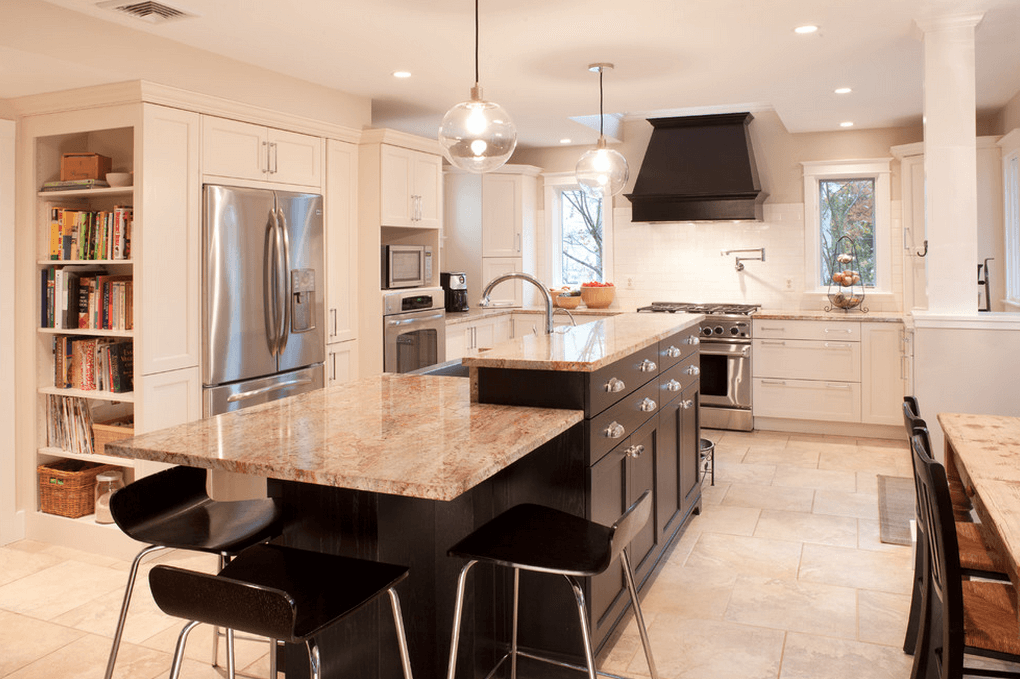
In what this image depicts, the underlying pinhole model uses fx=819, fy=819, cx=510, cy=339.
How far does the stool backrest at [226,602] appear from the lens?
4.95 ft

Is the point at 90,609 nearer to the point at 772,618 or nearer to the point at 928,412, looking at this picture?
the point at 772,618

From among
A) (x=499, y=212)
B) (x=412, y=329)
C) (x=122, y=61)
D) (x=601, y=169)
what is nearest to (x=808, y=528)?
(x=601, y=169)

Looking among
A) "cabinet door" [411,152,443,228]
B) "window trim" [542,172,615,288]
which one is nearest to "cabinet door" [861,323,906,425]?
"window trim" [542,172,615,288]

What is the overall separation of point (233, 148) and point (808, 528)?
11.8 feet

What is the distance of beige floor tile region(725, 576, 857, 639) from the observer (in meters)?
3.09

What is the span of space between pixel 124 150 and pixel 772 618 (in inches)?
152

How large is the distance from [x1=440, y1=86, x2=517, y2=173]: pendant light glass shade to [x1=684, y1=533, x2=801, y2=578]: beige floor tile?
81.3 inches

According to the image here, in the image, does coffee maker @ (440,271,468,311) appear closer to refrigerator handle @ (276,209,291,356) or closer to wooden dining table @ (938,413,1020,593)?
refrigerator handle @ (276,209,291,356)

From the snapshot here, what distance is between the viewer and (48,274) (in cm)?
417

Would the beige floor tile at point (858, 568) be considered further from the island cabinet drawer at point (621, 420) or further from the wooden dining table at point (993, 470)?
the island cabinet drawer at point (621, 420)

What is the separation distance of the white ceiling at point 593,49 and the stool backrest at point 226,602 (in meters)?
2.81

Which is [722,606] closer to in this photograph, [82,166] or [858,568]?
[858,568]

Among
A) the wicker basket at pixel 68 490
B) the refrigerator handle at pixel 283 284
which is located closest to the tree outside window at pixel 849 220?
the refrigerator handle at pixel 283 284

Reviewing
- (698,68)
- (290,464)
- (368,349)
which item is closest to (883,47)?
(698,68)
